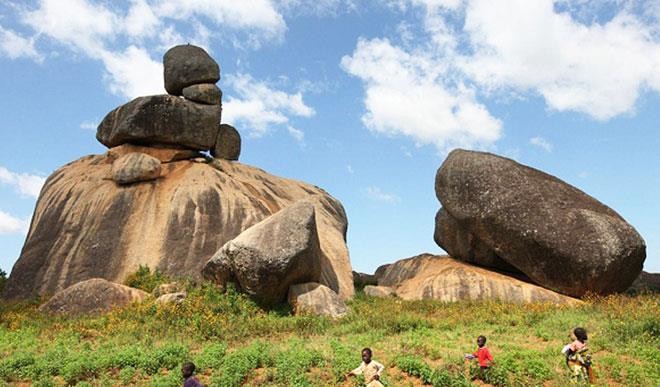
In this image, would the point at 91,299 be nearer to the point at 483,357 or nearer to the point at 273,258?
the point at 273,258

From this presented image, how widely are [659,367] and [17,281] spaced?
27.2 m

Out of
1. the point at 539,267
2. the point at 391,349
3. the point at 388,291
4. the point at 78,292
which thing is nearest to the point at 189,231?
the point at 78,292

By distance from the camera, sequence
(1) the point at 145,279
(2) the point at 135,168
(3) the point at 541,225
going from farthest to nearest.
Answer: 1. (2) the point at 135,168
2. (3) the point at 541,225
3. (1) the point at 145,279

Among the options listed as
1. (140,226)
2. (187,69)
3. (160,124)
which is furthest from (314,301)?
(187,69)

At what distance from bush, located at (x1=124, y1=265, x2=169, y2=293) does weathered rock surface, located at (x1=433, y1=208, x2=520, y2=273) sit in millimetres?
16033

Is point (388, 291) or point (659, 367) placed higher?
point (388, 291)

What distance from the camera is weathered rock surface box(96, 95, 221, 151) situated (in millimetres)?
31141

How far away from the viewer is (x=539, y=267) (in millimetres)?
26172

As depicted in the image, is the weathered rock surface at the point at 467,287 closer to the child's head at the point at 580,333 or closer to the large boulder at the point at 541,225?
the large boulder at the point at 541,225

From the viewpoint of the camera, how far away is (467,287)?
86.9 feet

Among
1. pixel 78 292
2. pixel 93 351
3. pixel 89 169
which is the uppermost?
pixel 89 169

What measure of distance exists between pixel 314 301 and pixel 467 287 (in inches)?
360

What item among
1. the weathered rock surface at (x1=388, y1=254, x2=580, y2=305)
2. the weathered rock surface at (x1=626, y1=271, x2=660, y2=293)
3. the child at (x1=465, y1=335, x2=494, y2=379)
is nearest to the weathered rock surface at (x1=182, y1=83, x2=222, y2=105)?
the weathered rock surface at (x1=388, y1=254, x2=580, y2=305)

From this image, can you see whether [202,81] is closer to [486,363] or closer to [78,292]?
[78,292]
